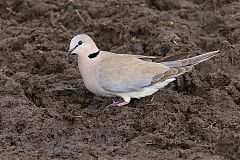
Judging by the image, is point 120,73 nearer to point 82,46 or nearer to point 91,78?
point 91,78

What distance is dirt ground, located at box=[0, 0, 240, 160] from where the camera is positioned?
15.0ft

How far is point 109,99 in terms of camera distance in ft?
17.7

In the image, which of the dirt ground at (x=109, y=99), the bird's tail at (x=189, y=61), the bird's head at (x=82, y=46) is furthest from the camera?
the bird's tail at (x=189, y=61)

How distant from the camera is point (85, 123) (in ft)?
16.0

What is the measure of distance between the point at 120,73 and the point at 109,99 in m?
0.41

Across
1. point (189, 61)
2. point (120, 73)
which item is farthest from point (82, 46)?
point (189, 61)

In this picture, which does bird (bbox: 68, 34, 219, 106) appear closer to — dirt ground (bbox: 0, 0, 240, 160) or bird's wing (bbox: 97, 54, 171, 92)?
bird's wing (bbox: 97, 54, 171, 92)

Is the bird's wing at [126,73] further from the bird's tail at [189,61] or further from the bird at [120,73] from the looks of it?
the bird's tail at [189,61]

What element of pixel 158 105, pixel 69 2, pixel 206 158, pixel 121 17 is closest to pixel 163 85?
pixel 158 105

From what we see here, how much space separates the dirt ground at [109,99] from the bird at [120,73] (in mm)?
134

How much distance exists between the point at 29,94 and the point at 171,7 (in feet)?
7.34

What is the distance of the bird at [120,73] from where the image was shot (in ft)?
16.5

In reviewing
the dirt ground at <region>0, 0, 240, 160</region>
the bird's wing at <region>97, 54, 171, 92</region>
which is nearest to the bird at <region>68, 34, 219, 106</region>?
the bird's wing at <region>97, 54, 171, 92</region>

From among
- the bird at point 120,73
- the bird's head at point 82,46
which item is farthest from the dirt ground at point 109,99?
the bird's head at point 82,46
